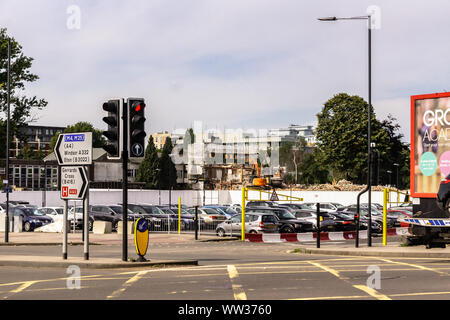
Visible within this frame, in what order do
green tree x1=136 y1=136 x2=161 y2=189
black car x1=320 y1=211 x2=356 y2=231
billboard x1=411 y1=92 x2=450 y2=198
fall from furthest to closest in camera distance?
green tree x1=136 y1=136 x2=161 y2=189, black car x1=320 y1=211 x2=356 y2=231, billboard x1=411 y1=92 x2=450 y2=198

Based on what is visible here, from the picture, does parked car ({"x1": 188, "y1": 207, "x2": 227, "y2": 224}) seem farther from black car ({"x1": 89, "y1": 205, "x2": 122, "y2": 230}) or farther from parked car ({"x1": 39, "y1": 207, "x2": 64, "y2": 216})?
parked car ({"x1": 39, "y1": 207, "x2": 64, "y2": 216})

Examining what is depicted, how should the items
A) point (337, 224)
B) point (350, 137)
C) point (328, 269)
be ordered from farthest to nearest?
point (350, 137) → point (337, 224) → point (328, 269)

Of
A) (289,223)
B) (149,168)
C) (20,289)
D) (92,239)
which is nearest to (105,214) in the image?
(92,239)

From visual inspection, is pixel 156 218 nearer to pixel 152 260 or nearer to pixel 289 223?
pixel 289 223

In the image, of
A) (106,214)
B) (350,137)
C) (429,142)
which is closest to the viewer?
(429,142)

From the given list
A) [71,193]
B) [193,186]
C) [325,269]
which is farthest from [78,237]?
[193,186]

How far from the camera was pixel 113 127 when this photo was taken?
59.4 ft

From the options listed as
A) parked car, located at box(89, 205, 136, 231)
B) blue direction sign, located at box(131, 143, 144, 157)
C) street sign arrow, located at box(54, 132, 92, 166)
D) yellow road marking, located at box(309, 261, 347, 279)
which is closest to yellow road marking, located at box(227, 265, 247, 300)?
yellow road marking, located at box(309, 261, 347, 279)

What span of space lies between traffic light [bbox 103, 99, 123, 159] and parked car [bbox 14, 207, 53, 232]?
25118mm

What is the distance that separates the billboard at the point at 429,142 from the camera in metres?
23.3

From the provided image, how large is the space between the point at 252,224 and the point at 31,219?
13368 millimetres

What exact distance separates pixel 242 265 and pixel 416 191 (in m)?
7.55

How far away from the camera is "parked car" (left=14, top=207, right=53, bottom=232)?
41709mm
